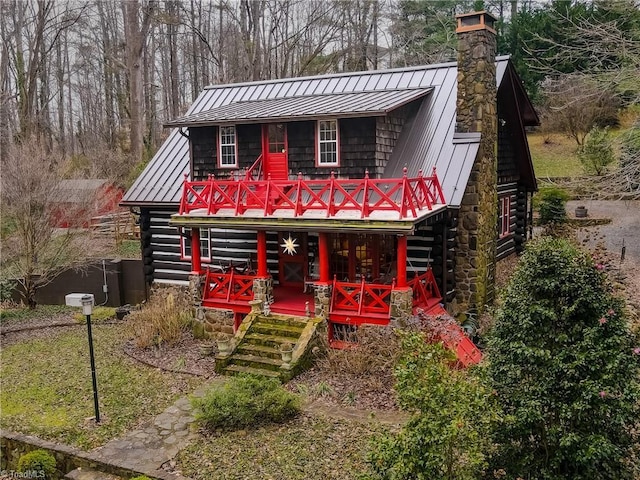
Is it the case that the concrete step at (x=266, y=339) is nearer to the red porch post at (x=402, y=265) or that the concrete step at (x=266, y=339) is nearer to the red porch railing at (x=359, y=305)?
the red porch railing at (x=359, y=305)

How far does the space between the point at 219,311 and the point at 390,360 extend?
5684 mm

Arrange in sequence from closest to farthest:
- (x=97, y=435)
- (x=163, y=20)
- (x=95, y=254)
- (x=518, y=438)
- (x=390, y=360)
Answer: (x=518, y=438), (x=97, y=435), (x=390, y=360), (x=95, y=254), (x=163, y=20)

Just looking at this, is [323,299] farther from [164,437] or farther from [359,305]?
[164,437]

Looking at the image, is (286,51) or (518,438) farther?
(286,51)

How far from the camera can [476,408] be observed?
23.4 ft

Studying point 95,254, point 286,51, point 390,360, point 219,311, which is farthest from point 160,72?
point 390,360

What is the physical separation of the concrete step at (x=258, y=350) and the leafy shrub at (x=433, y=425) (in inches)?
270

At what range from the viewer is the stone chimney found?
1620 cm

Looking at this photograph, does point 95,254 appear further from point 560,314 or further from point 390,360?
point 560,314

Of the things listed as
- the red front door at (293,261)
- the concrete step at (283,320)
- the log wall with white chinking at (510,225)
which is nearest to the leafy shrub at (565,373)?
the concrete step at (283,320)

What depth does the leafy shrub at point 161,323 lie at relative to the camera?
16.1 m

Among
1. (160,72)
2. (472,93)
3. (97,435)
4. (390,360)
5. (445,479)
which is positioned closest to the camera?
(445,479)

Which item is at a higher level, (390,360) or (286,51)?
(286,51)

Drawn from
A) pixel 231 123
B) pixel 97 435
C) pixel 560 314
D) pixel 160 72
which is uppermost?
pixel 160 72
